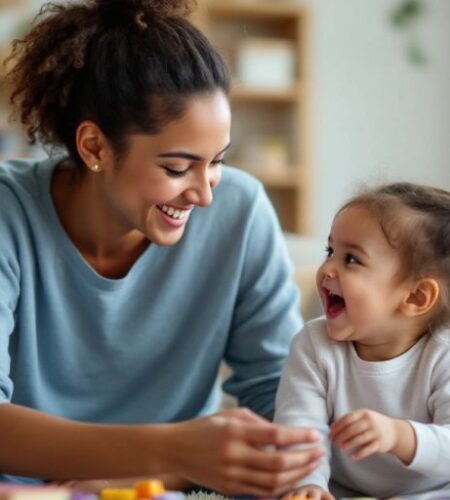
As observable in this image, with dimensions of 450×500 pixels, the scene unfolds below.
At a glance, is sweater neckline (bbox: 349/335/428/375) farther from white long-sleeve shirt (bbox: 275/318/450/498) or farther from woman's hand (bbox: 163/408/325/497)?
woman's hand (bbox: 163/408/325/497)

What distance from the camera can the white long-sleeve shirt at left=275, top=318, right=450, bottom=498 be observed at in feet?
4.57

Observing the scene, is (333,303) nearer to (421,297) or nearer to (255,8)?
(421,297)

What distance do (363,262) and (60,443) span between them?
48cm

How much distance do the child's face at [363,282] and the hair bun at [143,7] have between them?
1.55 ft

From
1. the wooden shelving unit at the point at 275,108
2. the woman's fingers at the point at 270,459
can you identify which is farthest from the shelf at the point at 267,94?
the woman's fingers at the point at 270,459

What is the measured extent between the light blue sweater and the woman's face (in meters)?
0.17

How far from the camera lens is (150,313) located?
1.77 m

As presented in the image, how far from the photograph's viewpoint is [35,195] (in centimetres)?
172

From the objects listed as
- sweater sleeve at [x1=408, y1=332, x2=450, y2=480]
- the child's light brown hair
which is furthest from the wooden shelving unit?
sweater sleeve at [x1=408, y1=332, x2=450, y2=480]

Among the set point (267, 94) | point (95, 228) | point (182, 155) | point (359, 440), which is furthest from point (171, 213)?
point (267, 94)

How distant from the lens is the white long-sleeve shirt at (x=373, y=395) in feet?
4.57

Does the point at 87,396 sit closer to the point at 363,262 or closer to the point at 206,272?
the point at 206,272

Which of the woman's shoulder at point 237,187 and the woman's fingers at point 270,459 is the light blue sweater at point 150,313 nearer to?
the woman's shoulder at point 237,187

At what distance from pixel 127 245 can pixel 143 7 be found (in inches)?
16.0
